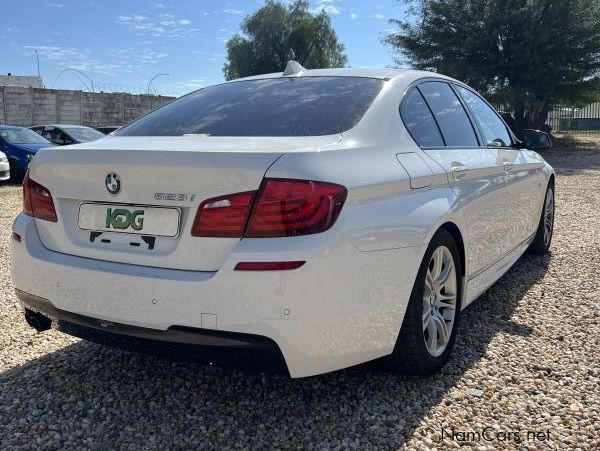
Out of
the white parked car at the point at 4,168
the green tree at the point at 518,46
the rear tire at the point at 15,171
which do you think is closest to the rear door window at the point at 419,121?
the white parked car at the point at 4,168

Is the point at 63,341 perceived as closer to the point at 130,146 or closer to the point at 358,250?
the point at 130,146

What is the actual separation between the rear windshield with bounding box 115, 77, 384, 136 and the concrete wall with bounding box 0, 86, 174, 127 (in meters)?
20.8

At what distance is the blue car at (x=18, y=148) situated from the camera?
45.9 feet

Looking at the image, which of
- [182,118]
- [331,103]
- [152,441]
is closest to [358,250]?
[331,103]

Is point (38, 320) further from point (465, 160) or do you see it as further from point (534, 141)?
point (534, 141)

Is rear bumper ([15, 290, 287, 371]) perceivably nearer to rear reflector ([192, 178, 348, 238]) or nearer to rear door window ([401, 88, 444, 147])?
rear reflector ([192, 178, 348, 238])

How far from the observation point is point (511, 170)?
4230mm

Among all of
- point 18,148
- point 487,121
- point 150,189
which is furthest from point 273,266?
point 18,148

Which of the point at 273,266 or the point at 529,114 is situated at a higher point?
the point at 529,114

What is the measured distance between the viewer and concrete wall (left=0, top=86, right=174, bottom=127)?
24.0m

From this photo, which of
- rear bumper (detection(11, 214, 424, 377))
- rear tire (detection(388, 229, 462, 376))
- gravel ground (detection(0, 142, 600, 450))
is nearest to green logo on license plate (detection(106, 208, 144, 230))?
rear bumper (detection(11, 214, 424, 377))

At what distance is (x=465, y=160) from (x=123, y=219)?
6.54ft

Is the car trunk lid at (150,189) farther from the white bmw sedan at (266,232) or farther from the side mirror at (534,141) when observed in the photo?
the side mirror at (534,141)

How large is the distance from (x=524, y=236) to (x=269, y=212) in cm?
316
